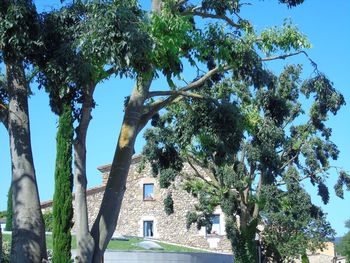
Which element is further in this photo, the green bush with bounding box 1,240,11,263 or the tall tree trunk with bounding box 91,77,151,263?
the green bush with bounding box 1,240,11,263

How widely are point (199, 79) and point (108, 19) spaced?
226 inches

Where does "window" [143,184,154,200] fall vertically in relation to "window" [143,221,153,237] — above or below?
above

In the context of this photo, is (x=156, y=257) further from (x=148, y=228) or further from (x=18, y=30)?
(x=18, y=30)

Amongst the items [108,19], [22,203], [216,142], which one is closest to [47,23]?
[108,19]

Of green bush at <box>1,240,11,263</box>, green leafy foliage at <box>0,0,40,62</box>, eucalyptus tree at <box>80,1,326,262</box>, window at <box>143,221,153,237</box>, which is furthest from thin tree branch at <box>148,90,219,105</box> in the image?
window at <box>143,221,153,237</box>

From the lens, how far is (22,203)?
431 inches

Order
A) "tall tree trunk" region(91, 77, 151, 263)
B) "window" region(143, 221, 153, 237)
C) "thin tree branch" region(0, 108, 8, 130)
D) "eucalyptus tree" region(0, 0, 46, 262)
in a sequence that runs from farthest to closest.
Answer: "window" region(143, 221, 153, 237), "tall tree trunk" region(91, 77, 151, 263), "thin tree branch" region(0, 108, 8, 130), "eucalyptus tree" region(0, 0, 46, 262)

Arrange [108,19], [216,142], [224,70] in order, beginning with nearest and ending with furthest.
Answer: [108,19], [224,70], [216,142]

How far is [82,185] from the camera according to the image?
1252 centimetres

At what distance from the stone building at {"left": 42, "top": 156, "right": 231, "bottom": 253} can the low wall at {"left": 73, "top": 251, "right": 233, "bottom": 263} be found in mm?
9309

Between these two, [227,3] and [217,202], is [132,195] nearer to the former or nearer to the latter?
[217,202]

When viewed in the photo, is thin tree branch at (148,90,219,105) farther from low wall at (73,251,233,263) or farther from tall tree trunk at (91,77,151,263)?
low wall at (73,251,233,263)

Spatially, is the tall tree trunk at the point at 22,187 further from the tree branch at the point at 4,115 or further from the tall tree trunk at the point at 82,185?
the tall tree trunk at the point at 82,185

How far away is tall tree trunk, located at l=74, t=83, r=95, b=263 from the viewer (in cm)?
1202
